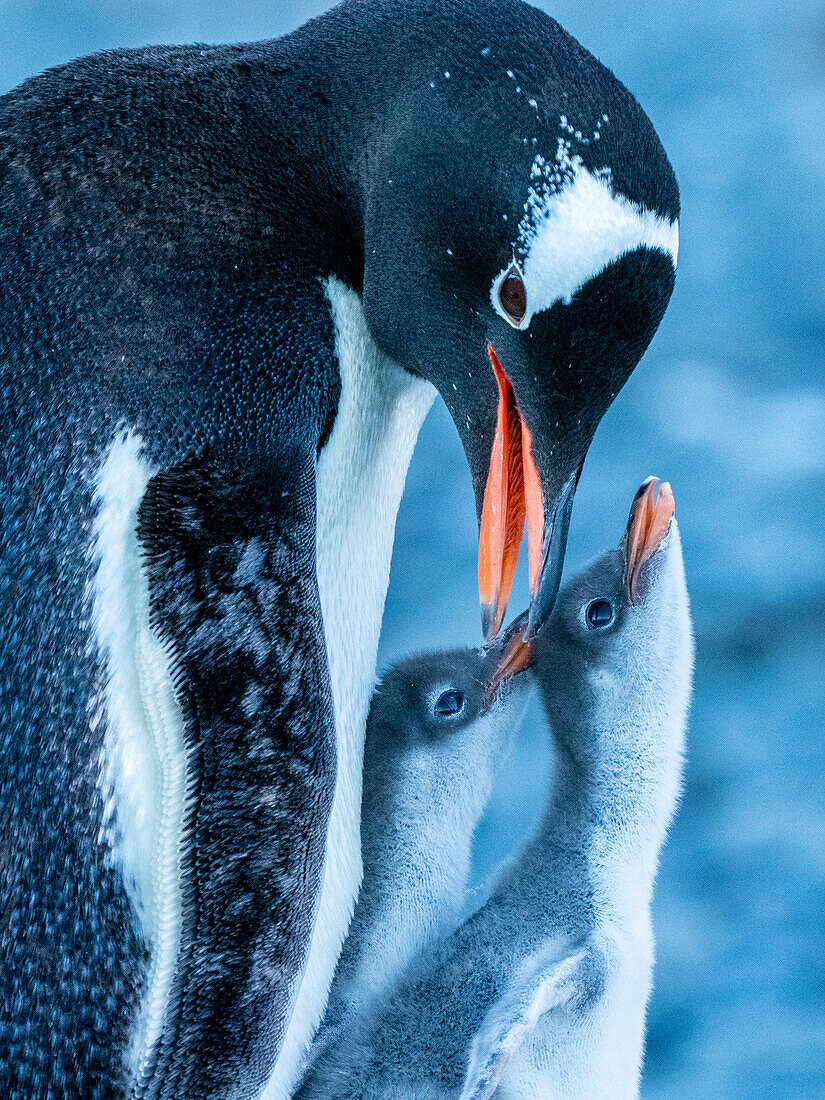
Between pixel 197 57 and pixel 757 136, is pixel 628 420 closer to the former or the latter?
pixel 757 136

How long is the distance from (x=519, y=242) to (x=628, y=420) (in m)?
0.88

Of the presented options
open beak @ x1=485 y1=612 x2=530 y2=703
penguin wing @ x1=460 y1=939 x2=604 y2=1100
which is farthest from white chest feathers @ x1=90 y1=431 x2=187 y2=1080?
open beak @ x1=485 y1=612 x2=530 y2=703

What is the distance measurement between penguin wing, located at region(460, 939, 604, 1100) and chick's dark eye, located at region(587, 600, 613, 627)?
25cm

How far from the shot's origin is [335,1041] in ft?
3.32

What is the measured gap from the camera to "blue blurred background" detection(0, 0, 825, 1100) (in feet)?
4.04

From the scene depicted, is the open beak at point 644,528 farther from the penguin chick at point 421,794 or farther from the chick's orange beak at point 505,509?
the chick's orange beak at point 505,509

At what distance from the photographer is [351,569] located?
97 cm

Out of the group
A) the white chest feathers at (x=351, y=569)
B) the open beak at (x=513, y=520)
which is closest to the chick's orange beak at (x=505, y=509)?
the open beak at (x=513, y=520)

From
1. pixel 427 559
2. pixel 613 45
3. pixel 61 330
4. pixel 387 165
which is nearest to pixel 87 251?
pixel 61 330

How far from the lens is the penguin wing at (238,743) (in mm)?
719

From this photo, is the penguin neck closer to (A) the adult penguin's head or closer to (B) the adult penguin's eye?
(A) the adult penguin's head

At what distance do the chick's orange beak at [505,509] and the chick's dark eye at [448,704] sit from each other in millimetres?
240

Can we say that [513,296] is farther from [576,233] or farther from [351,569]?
[351,569]

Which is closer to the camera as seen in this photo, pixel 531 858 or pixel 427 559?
pixel 531 858
